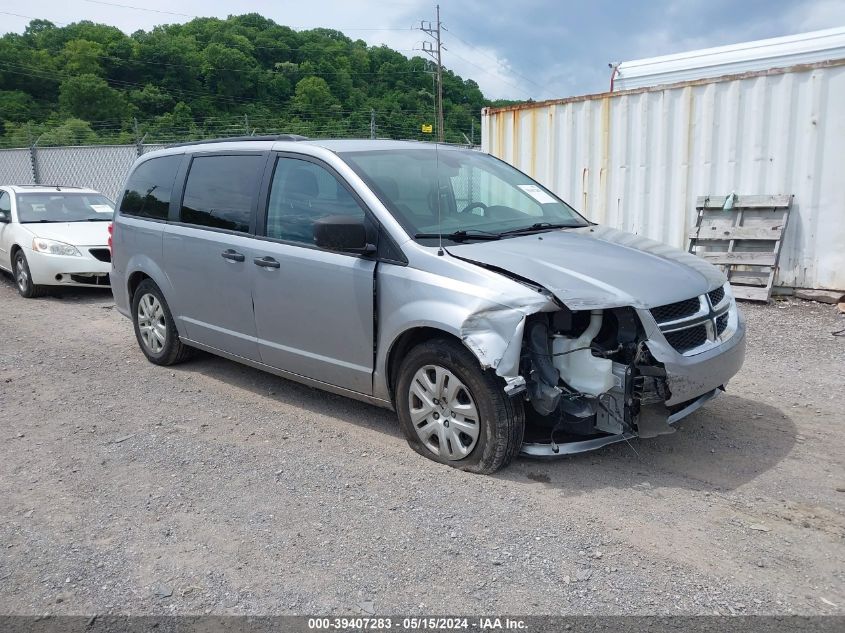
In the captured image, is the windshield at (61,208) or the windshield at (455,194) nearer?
the windshield at (455,194)

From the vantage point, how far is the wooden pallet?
8.11 metres

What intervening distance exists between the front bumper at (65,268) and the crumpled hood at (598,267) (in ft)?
23.3

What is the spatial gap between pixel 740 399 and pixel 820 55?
677cm

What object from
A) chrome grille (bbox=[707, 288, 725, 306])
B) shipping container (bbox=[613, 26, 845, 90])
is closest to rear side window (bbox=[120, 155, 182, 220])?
chrome grille (bbox=[707, 288, 725, 306])

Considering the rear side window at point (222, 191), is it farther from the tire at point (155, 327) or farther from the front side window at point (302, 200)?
the tire at point (155, 327)

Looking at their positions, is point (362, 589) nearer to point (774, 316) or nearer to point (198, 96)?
point (774, 316)

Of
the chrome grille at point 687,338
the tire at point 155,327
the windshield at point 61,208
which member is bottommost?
the tire at point 155,327

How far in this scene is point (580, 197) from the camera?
988cm

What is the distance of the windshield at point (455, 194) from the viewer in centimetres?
435

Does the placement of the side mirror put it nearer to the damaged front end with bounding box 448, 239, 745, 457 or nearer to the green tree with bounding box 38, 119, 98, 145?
the damaged front end with bounding box 448, 239, 745, 457

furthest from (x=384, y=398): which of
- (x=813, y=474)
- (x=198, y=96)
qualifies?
(x=198, y=96)

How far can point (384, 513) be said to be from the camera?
11.8 feet

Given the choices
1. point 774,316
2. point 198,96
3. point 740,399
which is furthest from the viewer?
point 198,96

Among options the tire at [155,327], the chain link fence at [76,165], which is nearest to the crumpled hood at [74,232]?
the tire at [155,327]
